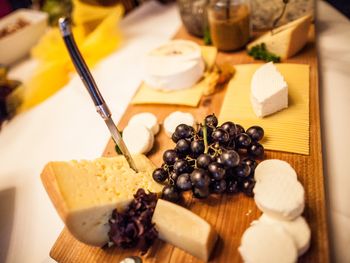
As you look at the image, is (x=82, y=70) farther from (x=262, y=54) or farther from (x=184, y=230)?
(x=262, y=54)

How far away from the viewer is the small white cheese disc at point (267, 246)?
25.1 inches

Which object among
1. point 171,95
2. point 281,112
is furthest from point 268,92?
point 171,95

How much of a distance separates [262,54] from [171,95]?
1.41 feet

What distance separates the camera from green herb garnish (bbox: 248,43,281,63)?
1264 millimetres

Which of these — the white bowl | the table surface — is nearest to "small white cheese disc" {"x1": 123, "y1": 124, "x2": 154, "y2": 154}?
the table surface

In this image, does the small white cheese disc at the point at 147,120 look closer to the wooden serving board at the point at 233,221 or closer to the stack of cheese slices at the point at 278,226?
the wooden serving board at the point at 233,221

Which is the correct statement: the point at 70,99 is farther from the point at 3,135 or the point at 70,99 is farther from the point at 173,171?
the point at 173,171

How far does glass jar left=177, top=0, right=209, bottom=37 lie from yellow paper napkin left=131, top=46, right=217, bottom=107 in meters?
0.29

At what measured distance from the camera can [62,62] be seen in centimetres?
155

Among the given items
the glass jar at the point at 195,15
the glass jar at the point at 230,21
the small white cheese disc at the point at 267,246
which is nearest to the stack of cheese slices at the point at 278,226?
A: the small white cheese disc at the point at 267,246

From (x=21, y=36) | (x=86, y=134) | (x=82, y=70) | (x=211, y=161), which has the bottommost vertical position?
(x=86, y=134)

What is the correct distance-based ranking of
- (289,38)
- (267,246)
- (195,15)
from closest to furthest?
(267,246) < (289,38) < (195,15)

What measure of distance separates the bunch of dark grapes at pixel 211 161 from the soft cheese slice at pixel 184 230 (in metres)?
0.07

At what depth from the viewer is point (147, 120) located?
3.61 feet
